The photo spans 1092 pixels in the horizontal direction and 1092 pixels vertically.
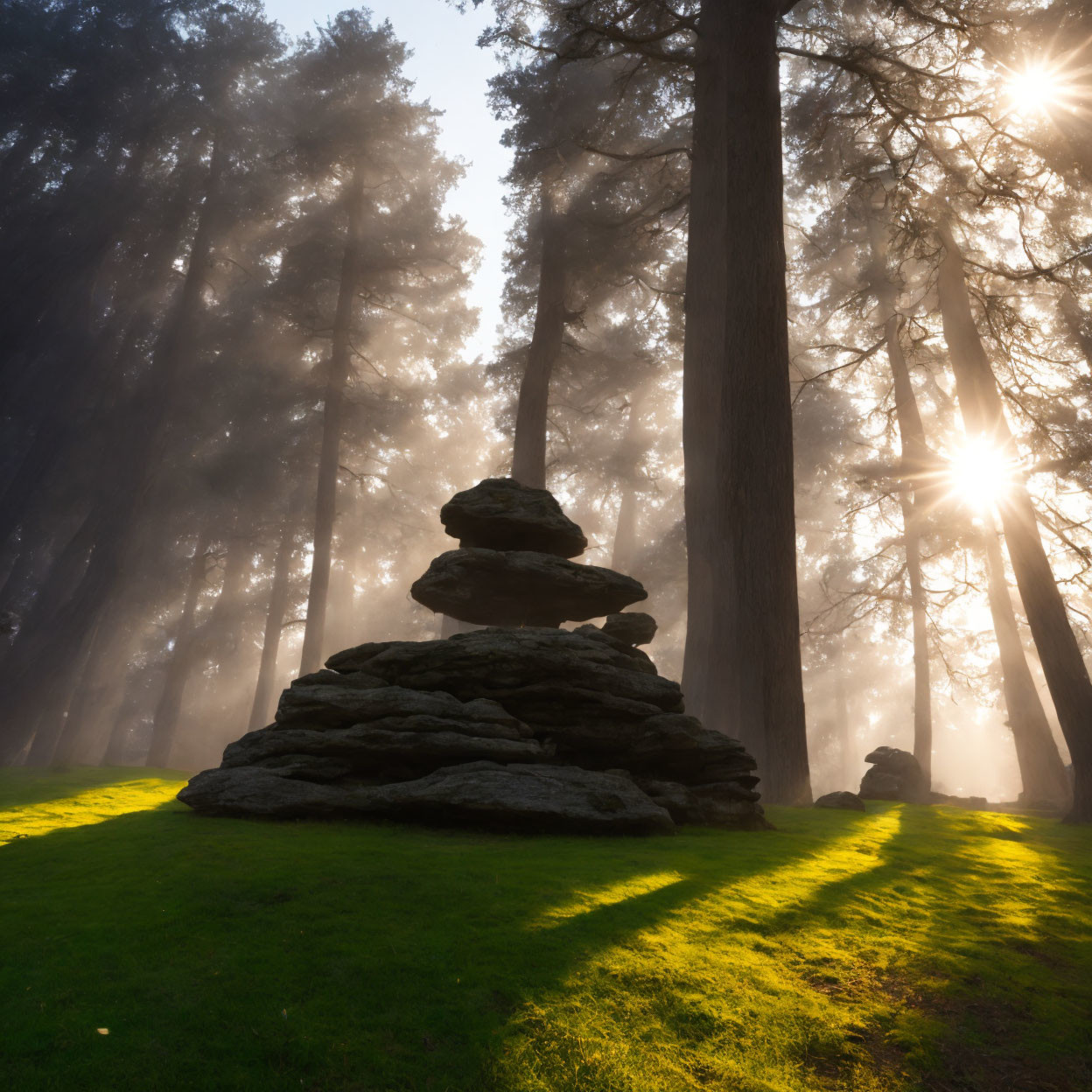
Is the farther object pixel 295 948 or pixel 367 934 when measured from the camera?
pixel 367 934

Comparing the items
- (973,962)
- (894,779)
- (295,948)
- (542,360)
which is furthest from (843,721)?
(295,948)

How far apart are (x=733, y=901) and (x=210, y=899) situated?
9.97 ft

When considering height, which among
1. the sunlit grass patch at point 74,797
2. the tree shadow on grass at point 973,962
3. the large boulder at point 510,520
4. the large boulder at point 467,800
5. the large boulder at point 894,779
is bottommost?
the tree shadow on grass at point 973,962

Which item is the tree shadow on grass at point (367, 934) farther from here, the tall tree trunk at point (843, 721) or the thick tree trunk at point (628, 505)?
the tall tree trunk at point (843, 721)

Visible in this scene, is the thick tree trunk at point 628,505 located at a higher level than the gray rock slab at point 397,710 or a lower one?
higher

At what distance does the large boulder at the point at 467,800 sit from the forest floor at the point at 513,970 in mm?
401

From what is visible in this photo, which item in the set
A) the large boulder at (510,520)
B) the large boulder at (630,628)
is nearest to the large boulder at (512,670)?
the large boulder at (630,628)

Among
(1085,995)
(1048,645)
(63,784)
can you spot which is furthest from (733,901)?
(63,784)

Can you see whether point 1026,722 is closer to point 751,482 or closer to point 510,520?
point 751,482

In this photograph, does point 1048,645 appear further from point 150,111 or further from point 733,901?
point 150,111

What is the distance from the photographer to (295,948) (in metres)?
3.24

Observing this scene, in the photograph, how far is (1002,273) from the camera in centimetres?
1191

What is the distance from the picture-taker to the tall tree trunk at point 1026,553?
962 cm

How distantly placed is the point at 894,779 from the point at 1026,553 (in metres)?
5.86
